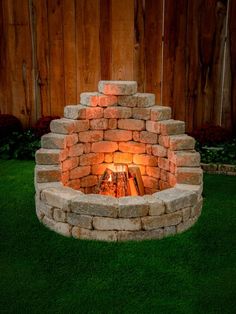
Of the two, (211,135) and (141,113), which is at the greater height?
(141,113)

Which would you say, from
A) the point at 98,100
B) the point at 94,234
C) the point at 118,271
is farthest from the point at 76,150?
the point at 118,271

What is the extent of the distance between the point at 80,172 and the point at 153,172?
1.19 meters

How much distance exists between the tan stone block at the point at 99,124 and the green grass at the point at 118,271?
178cm

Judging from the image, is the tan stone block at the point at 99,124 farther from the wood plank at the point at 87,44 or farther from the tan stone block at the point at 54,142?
the wood plank at the point at 87,44

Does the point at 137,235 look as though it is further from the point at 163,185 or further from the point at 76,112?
the point at 76,112

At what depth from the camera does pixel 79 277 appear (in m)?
4.84

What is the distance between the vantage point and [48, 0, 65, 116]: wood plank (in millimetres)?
9414

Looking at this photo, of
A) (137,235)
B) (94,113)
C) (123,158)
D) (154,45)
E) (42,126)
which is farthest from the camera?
(42,126)

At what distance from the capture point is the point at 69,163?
6.90 m

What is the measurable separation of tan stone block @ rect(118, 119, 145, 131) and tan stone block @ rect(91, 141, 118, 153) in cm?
35

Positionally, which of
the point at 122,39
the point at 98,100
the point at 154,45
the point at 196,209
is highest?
the point at 122,39

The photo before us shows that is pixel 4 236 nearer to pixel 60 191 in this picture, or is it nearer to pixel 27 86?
pixel 60 191

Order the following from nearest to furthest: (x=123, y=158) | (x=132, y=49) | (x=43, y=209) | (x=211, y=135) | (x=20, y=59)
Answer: (x=43, y=209) < (x=123, y=158) < (x=211, y=135) < (x=132, y=49) < (x=20, y=59)

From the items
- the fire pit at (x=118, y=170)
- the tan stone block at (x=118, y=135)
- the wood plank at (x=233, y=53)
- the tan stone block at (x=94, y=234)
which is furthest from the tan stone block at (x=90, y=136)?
the wood plank at (x=233, y=53)
